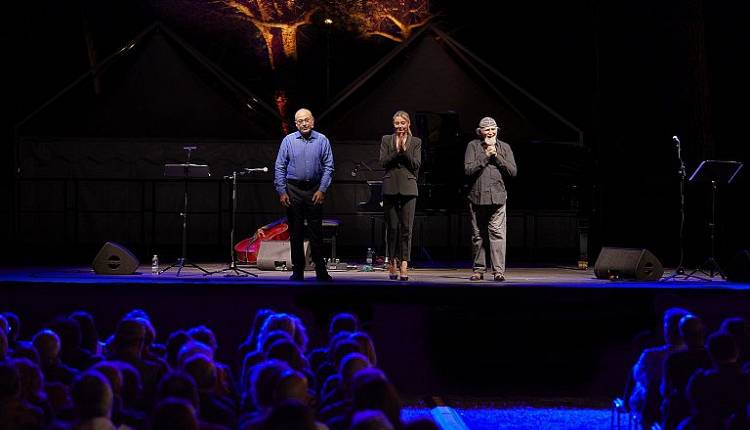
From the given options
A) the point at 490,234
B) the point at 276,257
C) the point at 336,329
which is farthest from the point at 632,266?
the point at 336,329

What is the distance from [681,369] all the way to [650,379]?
0.44 meters

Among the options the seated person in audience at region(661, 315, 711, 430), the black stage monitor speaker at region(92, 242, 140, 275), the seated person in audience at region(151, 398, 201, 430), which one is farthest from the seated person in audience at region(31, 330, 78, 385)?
the black stage monitor speaker at region(92, 242, 140, 275)

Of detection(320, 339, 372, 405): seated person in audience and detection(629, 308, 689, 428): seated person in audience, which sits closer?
detection(320, 339, 372, 405): seated person in audience

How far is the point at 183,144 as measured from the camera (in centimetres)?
1609

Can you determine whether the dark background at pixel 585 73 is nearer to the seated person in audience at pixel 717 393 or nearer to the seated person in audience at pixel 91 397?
the seated person in audience at pixel 717 393

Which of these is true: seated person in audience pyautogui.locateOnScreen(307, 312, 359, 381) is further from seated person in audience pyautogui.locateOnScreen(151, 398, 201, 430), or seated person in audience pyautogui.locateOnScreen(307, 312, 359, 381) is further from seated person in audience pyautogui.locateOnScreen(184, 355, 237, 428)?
seated person in audience pyautogui.locateOnScreen(151, 398, 201, 430)

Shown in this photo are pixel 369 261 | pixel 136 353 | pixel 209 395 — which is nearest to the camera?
pixel 209 395

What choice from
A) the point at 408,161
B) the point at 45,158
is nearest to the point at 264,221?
the point at 45,158

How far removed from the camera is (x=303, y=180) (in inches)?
361

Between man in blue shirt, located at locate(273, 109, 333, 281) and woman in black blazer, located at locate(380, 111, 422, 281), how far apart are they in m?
0.59

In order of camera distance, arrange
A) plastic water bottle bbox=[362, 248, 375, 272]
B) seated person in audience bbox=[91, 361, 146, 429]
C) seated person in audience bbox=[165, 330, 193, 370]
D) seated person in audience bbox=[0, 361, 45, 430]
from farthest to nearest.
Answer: plastic water bottle bbox=[362, 248, 375, 272] < seated person in audience bbox=[165, 330, 193, 370] < seated person in audience bbox=[91, 361, 146, 429] < seated person in audience bbox=[0, 361, 45, 430]

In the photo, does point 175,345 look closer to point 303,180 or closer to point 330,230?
point 303,180

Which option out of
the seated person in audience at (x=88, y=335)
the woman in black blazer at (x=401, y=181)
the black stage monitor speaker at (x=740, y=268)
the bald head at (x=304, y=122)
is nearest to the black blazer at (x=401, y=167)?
the woman in black blazer at (x=401, y=181)

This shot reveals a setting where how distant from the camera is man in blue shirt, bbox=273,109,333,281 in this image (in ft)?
30.1
